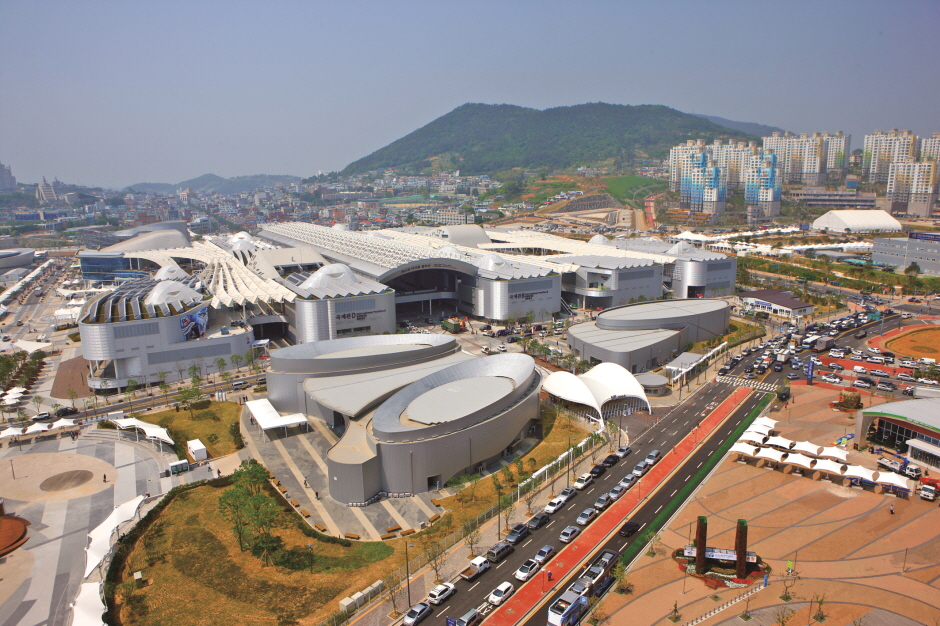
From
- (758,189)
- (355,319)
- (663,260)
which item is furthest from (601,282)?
(758,189)

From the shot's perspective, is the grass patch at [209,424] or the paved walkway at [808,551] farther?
the grass patch at [209,424]

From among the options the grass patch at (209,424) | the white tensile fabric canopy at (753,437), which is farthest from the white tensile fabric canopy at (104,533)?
the white tensile fabric canopy at (753,437)

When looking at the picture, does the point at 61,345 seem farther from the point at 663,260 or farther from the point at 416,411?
the point at 663,260

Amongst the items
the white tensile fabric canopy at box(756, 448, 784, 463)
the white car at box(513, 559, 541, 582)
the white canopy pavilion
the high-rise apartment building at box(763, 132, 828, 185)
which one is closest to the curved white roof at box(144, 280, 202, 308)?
the white canopy pavilion

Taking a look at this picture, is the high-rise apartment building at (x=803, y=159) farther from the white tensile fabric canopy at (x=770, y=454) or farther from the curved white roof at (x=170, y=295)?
the curved white roof at (x=170, y=295)

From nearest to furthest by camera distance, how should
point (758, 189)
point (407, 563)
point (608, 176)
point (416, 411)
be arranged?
1. point (407, 563)
2. point (416, 411)
3. point (758, 189)
4. point (608, 176)

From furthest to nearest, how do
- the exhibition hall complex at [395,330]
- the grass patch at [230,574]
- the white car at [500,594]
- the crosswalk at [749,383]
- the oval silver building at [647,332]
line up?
the oval silver building at [647,332] → the crosswalk at [749,383] → the exhibition hall complex at [395,330] → the white car at [500,594] → the grass patch at [230,574]
